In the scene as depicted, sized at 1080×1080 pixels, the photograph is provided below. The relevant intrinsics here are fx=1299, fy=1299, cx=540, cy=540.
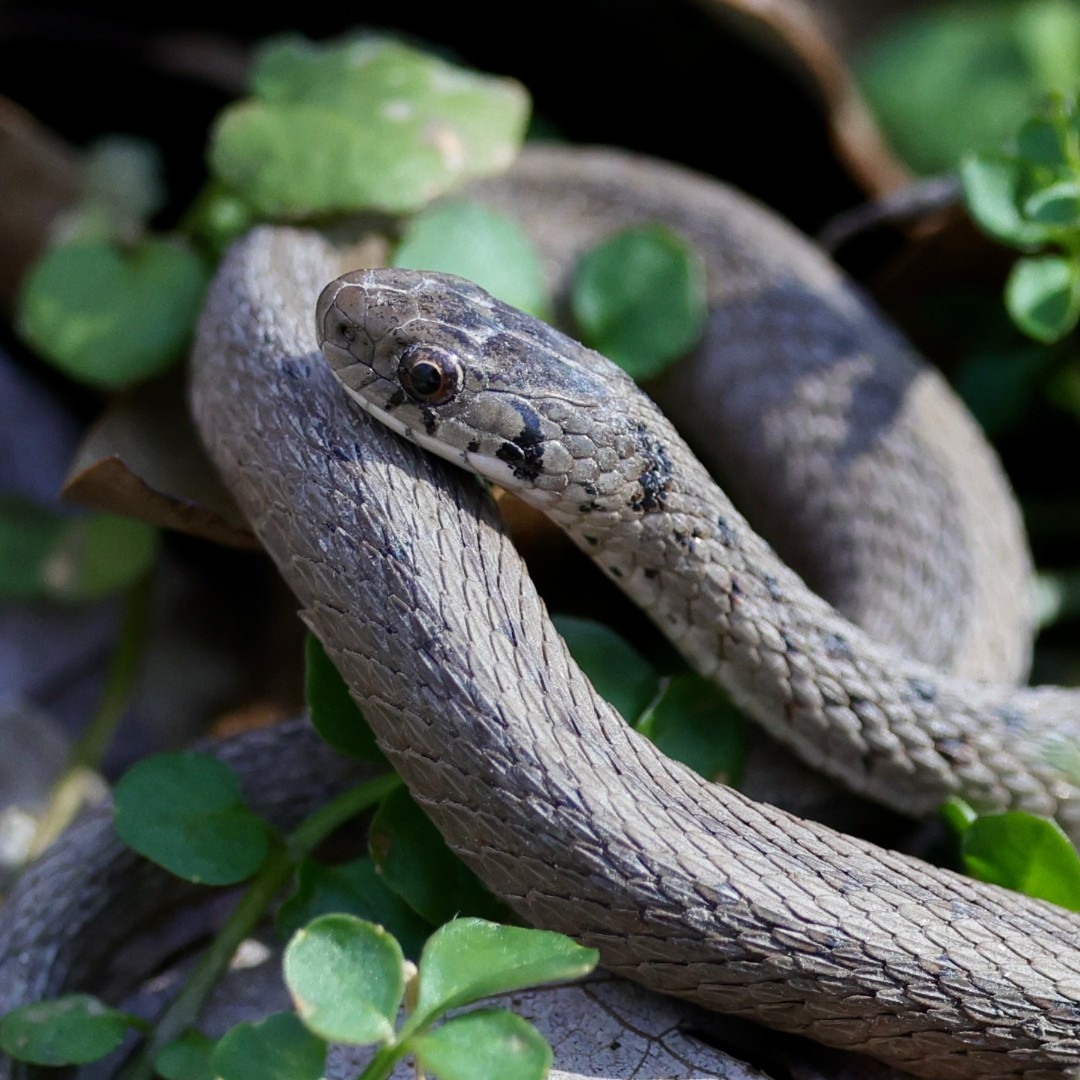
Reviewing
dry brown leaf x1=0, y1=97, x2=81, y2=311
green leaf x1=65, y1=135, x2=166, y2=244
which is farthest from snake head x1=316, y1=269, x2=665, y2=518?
dry brown leaf x1=0, y1=97, x2=81, y2=311

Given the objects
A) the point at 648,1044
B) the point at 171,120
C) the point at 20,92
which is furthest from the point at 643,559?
the point at 20,92

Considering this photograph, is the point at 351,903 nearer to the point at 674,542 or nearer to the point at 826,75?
the point at 674,542

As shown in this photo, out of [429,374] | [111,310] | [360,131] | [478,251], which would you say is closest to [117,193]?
[111,310]

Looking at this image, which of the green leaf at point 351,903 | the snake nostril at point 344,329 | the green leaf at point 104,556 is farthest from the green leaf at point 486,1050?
the green leaf at point 104,556

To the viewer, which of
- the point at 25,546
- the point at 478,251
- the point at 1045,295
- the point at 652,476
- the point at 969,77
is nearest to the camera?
the point at 652,476

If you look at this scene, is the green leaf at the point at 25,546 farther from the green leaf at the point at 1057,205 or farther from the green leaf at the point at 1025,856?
the green leaf at the point at 1057,205

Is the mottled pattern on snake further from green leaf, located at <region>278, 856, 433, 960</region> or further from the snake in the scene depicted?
green leaf, located at <region>278, 856, 433, 960</region>
